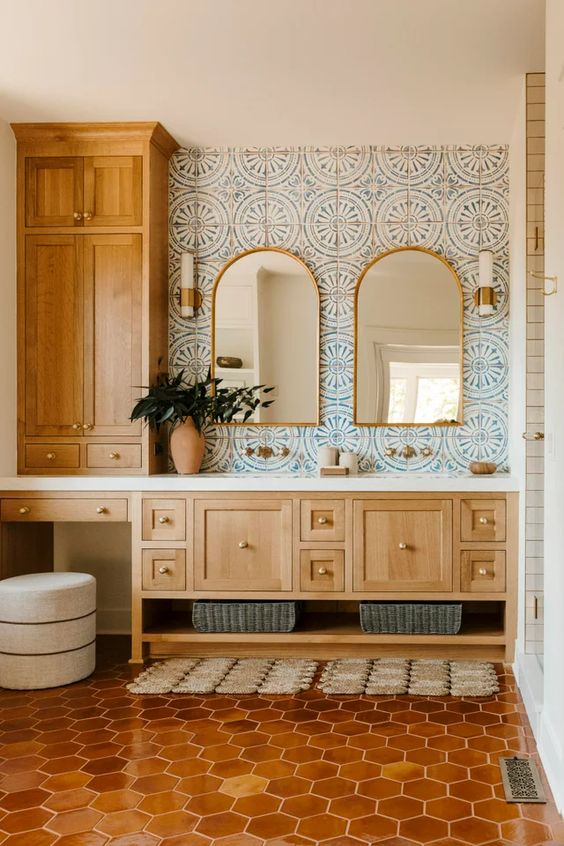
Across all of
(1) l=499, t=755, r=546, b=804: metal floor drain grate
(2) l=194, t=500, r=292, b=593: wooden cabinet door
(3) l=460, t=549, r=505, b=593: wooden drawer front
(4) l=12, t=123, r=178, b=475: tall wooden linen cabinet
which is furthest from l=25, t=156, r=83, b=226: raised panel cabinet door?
(1) l=499, t=755, r=546, b=804: metal floor drain grate

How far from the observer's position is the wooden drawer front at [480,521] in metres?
3.96

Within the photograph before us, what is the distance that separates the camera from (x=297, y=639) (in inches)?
158

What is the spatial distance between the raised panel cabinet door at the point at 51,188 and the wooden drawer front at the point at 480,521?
2.38 meters

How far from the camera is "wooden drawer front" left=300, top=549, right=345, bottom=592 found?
4.01 m

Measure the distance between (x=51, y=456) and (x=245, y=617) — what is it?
1247 millimetres

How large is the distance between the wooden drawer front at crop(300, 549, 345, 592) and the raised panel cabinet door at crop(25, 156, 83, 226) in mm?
2027

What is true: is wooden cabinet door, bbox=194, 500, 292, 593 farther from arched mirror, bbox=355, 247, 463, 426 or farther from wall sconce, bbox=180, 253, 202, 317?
wall sconce, bbox=180, 253, 202, 317

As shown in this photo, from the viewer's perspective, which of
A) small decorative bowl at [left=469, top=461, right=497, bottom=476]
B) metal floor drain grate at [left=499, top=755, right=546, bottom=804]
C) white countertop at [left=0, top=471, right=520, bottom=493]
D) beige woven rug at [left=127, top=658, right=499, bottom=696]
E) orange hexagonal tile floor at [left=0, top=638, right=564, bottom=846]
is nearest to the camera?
orange hexagonal tile floor at [left=0, top=638, right=564, bottom=846]

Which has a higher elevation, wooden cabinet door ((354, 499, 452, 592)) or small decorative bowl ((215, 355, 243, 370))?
small decorative bowl ((215, 355, 243, 370))

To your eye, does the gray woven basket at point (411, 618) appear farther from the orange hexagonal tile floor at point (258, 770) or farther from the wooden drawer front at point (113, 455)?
the wooden drawer front at point (113, 455)

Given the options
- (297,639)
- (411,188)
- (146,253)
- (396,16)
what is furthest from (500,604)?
(396,16)

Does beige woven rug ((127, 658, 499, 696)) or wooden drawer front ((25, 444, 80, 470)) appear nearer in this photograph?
beige woven rug ((127, 658, 499, 696))

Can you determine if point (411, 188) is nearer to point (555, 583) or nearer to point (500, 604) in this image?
point (500, 604)

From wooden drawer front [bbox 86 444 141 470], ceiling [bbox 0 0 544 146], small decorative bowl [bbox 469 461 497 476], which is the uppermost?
ceiling [bbox 0 0 544 146]
